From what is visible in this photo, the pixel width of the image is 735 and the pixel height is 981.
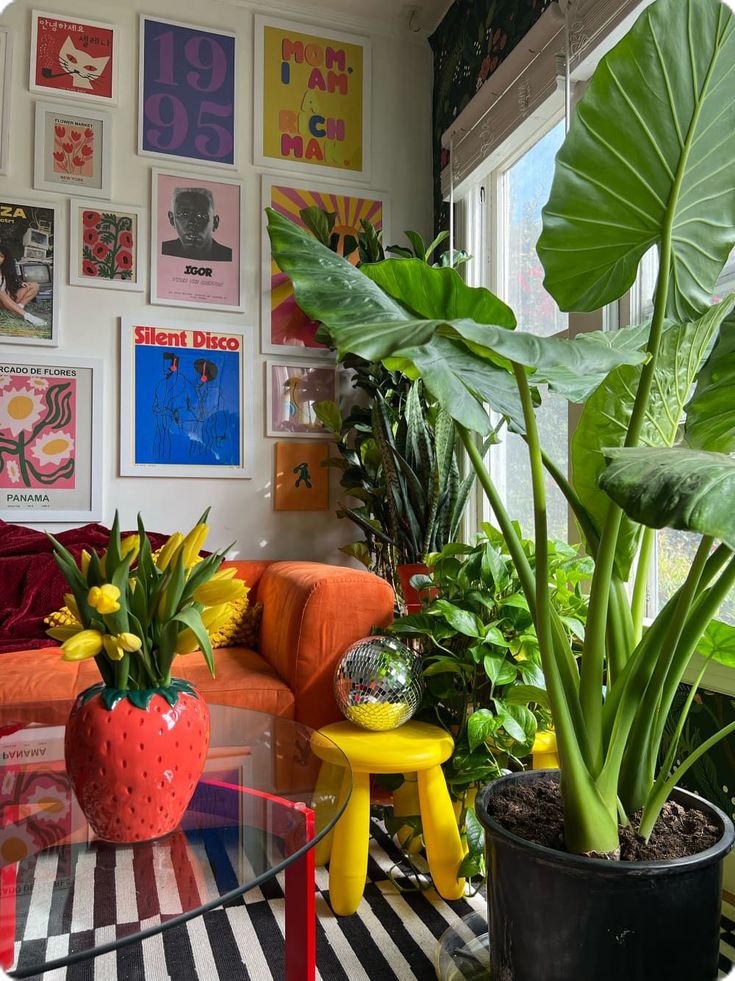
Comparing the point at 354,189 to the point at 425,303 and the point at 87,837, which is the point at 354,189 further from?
the point at 87,837

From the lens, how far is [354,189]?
129 inches

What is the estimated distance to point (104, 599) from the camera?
0.92m

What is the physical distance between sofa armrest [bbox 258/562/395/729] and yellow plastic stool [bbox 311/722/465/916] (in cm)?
29

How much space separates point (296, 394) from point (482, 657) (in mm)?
1770

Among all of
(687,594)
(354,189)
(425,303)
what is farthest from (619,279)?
(354,189)

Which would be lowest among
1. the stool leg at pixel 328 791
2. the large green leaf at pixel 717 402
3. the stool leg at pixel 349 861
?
the stool leg at pixel 349 861

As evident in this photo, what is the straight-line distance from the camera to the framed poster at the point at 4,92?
2.84 meters

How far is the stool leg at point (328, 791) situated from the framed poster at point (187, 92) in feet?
8.73

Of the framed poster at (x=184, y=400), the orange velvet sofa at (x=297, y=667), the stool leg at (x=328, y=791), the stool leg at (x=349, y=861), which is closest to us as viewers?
the stool leg at (x=328, y=791)

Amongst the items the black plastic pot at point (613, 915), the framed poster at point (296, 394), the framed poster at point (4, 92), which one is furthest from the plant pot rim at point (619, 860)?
the framed poster at point (4, 92)

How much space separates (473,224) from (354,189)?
613 mm

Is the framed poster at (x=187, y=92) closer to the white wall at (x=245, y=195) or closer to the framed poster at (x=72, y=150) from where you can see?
the white wall at (x=245, y=195)

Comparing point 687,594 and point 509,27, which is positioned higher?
point 509,27

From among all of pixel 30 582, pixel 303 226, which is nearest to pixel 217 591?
pixel 30 582
